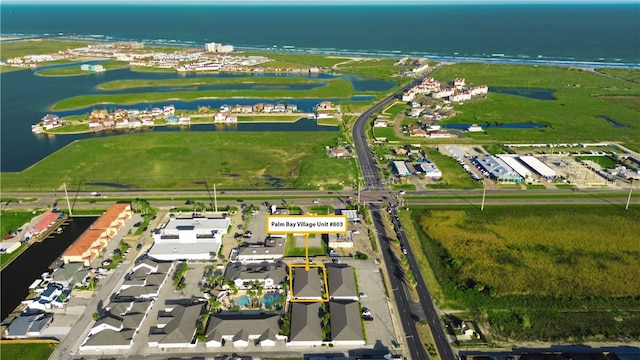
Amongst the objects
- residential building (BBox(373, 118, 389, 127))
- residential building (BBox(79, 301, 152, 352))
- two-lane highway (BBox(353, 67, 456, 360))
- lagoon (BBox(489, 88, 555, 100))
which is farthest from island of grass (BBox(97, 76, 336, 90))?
residential building (BBox(79, 301, 152, 352))

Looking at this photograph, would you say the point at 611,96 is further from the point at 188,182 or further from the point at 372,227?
the point at 188,182

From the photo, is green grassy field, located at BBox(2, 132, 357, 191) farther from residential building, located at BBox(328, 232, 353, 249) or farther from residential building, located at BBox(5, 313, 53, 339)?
residential building, located at BBox(5, 313, 53, 339)

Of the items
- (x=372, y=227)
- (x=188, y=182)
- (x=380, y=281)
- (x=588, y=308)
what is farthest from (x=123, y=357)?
(x=588, y=308)

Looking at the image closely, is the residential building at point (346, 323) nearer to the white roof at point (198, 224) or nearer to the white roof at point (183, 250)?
the white roof at point (183, 250)

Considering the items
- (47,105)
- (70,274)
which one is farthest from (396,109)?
(47,105)

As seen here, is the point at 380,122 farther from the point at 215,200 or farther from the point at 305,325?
the point at 305,325
